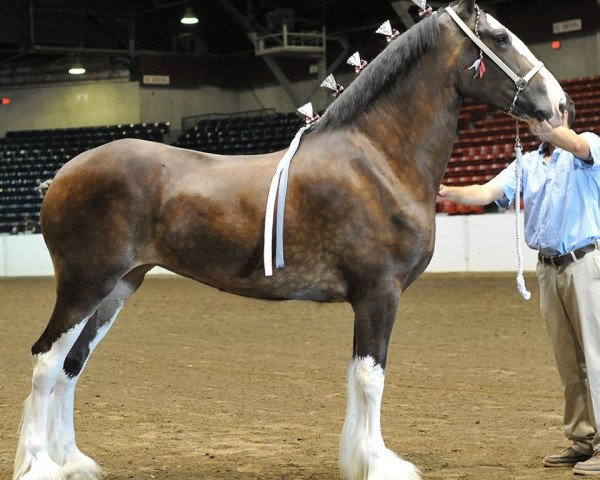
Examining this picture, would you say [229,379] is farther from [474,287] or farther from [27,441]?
[474,287]

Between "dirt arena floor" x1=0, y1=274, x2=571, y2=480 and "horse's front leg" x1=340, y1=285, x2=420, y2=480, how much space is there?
41cm

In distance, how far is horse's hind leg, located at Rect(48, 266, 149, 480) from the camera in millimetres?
4812

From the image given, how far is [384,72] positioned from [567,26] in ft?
70.9

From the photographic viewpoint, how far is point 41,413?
4.65 meters

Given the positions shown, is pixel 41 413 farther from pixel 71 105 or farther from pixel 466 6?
pixel 71 105

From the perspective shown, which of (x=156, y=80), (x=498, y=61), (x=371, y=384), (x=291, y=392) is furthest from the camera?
(x=156, y=80)

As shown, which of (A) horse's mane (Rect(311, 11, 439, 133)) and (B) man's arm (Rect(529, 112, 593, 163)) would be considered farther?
(A) horse's mane (Rect(311, 11, 439, 133))

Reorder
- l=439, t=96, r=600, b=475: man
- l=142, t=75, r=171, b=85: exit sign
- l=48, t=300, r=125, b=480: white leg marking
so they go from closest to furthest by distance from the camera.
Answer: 1. l=439, t=96, r=600, b=475: man
2. l=48, t=300, r=125, b=480: white leg marking
3. l=142, t=75, r=171, b=85: exit sign

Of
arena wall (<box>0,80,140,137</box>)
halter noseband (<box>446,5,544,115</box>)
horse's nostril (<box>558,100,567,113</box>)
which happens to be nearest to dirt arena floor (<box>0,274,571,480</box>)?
horse's nostril (<box>558,100,567,113</box>)

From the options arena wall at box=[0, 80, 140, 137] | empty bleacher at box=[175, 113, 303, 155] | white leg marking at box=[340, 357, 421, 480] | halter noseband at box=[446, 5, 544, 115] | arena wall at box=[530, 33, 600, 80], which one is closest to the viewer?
white leg marking at box=[340, 357, 421, 480]

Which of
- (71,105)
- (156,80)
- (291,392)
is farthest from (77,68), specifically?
(291,392)

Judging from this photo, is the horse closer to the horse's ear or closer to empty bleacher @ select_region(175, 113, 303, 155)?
the horse's ear

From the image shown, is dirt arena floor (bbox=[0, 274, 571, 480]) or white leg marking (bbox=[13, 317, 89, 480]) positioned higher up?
white leg marking (bbox=[13, 317, 89, 480])

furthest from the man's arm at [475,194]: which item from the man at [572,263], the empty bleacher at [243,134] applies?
the empty bleacher at [243,134]
